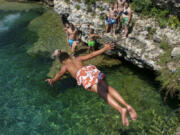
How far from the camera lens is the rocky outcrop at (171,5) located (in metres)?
7.49

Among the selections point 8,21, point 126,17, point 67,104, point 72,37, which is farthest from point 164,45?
point 8,21

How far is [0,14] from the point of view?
18828 mm

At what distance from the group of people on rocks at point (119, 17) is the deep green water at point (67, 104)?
2058 millimetres

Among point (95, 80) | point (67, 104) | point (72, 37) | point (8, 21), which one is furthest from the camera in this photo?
point (8, 21)

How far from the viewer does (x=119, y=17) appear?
9.34 meters

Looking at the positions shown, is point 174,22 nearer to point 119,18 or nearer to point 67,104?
point 119,18

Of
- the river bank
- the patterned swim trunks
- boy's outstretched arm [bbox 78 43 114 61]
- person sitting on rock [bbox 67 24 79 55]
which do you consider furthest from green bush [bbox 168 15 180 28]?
person sitting on rock [bbox 67 24 79 55]

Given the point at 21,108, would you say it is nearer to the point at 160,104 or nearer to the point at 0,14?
the point at 160,104

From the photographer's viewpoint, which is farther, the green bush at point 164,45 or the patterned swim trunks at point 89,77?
the green bush at point 164,45

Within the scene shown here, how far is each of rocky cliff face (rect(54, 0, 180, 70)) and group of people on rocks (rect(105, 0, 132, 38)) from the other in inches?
15.9

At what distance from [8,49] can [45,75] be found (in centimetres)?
441

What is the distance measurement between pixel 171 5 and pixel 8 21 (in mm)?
14678

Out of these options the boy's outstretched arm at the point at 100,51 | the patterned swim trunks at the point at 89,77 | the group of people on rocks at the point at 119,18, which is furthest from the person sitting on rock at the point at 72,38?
the patterned swim trunks at the point at 89,77

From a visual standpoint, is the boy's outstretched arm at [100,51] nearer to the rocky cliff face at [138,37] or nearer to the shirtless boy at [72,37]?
the rocky cliff face at [138,37]
